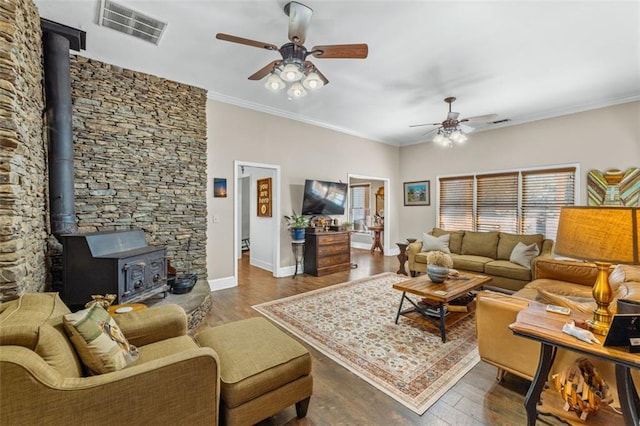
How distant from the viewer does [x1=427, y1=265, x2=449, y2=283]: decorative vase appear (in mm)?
3164

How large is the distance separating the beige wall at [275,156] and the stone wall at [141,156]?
238mm

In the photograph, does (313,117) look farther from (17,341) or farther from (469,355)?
A: (17,341)

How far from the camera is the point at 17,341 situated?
1153 millimetres

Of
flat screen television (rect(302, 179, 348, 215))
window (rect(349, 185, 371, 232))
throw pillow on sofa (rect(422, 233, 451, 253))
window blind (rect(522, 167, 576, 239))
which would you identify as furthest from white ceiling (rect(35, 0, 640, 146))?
window (rect(349, 185, 371, 232))

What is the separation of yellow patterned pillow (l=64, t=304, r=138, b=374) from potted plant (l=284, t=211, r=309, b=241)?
13.3 ft

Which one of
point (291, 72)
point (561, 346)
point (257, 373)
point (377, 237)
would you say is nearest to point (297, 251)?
point (377, 237)

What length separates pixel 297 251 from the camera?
569 centimetres

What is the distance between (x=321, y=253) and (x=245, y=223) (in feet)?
13.3

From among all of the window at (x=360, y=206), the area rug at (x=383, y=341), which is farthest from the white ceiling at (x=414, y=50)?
the window at (x=360, y=206)

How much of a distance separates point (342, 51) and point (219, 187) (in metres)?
3.00

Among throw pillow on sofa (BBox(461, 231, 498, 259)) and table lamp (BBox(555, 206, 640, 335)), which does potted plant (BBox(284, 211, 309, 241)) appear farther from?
table lamp (BBox(555, 206, 640, 335))

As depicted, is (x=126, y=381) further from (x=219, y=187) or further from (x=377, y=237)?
(x=377, y=237)

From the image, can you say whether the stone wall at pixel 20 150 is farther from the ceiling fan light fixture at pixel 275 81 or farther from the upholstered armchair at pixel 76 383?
the ceiling fan light fixture at pixel 275 81

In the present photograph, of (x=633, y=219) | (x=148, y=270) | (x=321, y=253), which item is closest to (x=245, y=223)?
(x=321, y=253)
